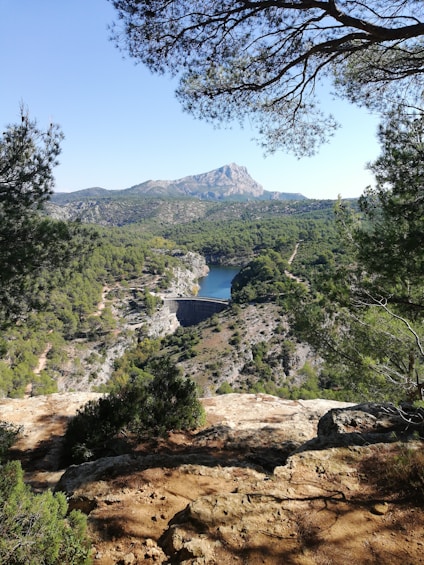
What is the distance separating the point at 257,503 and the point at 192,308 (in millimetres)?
56873

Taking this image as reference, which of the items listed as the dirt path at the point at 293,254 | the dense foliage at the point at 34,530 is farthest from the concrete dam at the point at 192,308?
the dense foliage at the point at 34,530

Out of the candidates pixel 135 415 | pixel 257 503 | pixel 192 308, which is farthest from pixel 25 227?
pixel 192 308

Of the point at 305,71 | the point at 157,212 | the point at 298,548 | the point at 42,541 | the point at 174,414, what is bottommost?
the point at 174,414

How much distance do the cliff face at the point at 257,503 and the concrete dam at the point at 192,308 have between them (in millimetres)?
50055

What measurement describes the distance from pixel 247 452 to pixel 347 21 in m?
5.34

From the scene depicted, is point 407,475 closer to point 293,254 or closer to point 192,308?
point 192,308

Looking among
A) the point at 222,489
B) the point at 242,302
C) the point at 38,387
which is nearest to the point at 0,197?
the point at 222,489

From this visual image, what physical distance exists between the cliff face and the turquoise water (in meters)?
67.7

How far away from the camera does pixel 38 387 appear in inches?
1169

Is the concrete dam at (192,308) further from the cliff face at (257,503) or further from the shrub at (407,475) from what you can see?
the shrub at (407,475)

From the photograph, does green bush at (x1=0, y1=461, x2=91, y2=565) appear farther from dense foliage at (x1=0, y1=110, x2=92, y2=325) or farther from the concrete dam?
the concrete dam

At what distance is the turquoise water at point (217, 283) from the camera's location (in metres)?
75.2

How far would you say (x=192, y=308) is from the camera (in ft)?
194

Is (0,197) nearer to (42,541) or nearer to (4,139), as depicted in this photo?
(4,139)
